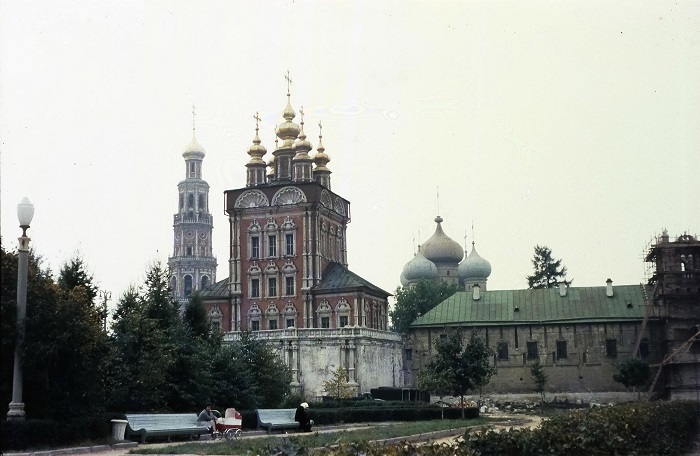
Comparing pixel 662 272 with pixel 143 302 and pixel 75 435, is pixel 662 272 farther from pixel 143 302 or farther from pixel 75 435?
pixel 75 435

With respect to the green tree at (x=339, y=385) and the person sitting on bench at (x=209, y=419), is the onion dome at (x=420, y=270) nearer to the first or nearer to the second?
the green tree at (x=339, y=385)

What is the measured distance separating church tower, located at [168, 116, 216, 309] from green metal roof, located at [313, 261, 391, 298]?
127 feet

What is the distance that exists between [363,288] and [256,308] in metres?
8.52

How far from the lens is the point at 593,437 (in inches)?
579

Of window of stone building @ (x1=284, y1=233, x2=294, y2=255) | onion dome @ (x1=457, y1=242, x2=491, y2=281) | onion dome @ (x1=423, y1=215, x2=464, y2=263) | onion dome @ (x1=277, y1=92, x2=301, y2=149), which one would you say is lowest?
window of stone building @ (x1=284, y1=233, x2=294, y2=255)

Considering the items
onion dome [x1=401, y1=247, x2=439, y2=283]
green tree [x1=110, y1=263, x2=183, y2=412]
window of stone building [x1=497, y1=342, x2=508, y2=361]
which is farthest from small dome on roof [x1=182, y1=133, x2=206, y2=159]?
green tree [x1=110, y1=263, x2=183, y2=412]

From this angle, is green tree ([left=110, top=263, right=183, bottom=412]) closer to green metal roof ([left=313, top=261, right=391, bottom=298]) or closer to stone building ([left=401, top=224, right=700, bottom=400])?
green metal roof ([left=313, top=261, right=391, bottom=298])

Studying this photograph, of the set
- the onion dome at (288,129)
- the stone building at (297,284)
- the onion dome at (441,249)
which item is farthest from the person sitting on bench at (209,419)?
the onion dome at (441,249)

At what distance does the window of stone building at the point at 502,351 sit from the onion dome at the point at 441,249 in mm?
38908

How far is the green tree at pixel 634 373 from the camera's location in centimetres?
5891

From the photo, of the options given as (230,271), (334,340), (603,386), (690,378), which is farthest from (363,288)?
(690,378)

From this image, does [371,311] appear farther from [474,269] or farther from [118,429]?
[118,429]

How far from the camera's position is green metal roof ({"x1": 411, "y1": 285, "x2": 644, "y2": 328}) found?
66.2 meters

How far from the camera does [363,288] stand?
65.9 m
